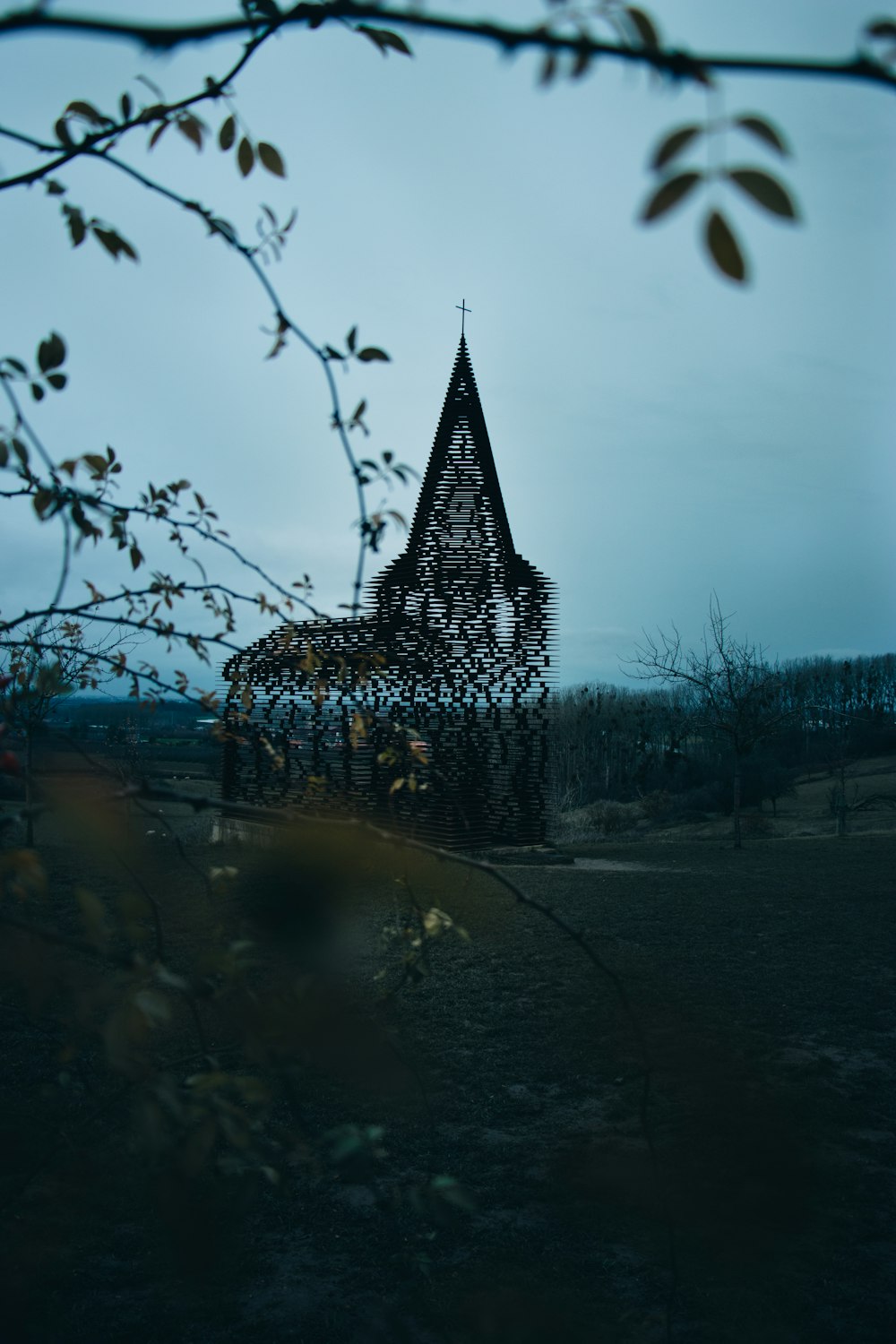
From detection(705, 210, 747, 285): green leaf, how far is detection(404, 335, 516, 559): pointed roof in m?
10.6

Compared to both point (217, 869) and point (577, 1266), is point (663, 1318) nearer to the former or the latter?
point (577, 1266)

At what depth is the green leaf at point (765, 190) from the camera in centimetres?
65

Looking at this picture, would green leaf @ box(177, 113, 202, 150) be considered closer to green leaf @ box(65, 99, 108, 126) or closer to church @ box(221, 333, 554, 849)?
green leaf @ box(65, 99, 108, 126)

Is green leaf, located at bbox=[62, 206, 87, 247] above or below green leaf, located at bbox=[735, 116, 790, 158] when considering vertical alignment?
above

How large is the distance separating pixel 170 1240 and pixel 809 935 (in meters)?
7.48

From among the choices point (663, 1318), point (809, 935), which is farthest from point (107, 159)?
point (809, 935)

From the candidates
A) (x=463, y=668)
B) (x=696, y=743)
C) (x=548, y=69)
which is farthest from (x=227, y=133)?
(x=696, y=743)

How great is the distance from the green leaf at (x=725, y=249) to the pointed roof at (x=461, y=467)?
10.6 m

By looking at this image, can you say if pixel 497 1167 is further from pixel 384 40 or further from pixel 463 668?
pixel 463 668

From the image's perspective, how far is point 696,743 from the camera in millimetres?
29109

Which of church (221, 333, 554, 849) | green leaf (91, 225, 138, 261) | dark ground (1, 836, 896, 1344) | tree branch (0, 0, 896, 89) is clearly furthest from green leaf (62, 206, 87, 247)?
church (221, 333, 554, 849)

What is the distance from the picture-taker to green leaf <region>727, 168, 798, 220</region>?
65 centimetres

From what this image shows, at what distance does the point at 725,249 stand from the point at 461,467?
1126 centimetres

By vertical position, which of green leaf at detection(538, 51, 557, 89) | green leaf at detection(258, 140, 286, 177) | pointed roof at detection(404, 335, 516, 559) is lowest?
green leaf at detection(538, 51, 557, 89)
